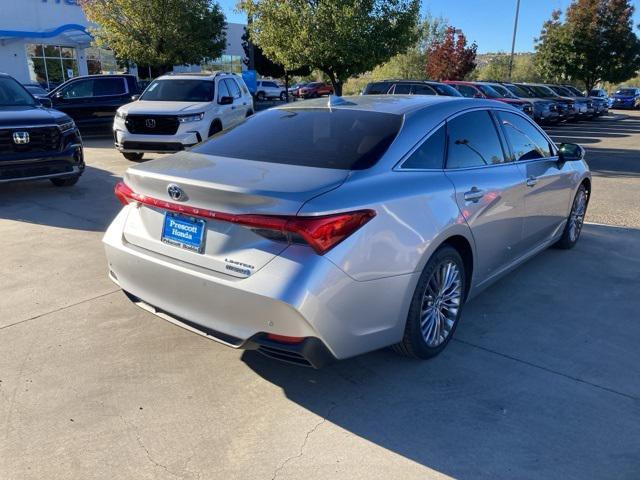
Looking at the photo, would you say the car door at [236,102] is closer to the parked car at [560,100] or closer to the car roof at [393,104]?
the car roof at [393,104]

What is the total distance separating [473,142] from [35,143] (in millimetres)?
6219

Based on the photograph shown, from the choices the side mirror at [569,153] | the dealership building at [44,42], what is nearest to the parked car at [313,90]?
the dealership building at [44,42]

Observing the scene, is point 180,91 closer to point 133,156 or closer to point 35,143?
point 133,156

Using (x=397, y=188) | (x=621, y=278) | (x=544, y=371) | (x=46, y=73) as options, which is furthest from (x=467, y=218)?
(x=46, y=73)

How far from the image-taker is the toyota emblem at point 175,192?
9.74 feet

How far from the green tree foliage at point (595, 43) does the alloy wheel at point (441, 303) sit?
119 ft

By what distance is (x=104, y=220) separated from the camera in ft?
22.3

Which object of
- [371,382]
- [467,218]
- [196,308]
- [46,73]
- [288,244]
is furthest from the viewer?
[46,73]

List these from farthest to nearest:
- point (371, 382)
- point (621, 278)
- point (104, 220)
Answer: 1. point (104, 220)
2. point (621, 278)
3. point (371, 382)

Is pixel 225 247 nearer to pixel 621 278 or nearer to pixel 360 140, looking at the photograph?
pixel 360 140

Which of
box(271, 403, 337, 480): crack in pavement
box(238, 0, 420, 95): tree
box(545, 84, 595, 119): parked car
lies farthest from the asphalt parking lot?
box(545, 84, 595, 119): parked car

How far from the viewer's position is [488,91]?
2080cm

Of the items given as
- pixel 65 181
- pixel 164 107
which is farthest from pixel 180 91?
pixel 65 181

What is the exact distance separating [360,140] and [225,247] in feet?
3.75
